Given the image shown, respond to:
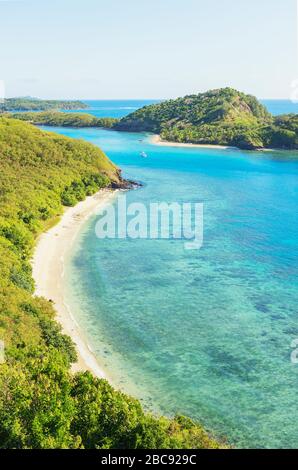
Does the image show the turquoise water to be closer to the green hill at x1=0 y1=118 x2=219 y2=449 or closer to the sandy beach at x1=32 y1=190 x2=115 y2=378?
the sandy beach at x1=32 y1=190 x2=115 y2=378

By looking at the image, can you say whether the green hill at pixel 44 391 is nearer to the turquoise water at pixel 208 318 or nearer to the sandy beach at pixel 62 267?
the sandy beach at pixel 62 267

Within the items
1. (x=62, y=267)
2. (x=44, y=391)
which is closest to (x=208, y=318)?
(x=62, y=267)

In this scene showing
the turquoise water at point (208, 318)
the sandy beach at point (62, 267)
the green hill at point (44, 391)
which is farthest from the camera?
the sandy beach at point (62, 267)

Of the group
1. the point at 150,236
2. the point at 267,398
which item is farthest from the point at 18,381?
the point at 150,236

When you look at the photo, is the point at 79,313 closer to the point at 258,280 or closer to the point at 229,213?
the point at 258,280

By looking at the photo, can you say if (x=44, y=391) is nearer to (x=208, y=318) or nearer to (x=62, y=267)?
(x=208, y=318)

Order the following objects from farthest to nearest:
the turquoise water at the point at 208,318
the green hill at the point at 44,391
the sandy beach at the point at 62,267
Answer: the sandy beach at the point at 62,267 → the turquoise water at the point at 208,318 → the green hill at the point at 44,391

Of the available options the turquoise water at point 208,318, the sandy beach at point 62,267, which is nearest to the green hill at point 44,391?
the sandy beach at point 62,267
